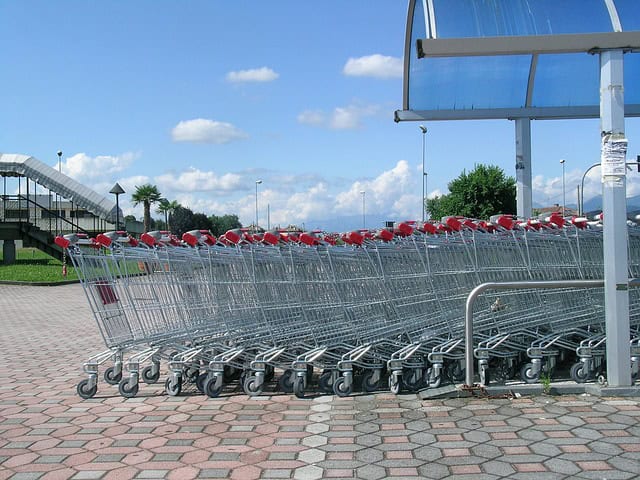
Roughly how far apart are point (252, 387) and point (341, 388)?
80cm

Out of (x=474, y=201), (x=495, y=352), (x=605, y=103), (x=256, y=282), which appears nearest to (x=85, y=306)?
(x=256, y=282)

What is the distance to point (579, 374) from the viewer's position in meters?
5.96

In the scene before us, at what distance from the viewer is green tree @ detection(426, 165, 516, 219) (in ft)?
130

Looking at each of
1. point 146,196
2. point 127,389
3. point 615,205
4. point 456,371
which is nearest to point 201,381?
point 127,389

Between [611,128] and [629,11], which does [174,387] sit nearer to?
[611,128]

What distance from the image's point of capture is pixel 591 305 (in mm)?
6316

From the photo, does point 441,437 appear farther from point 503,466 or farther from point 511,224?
point 511,224

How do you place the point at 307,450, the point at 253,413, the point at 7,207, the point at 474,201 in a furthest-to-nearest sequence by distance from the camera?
the point at 474,201, the point at 7,207, the point at 253,413, the point at 307,450

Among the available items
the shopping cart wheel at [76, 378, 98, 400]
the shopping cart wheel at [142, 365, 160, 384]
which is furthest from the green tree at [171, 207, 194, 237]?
the shopping cart wheel at [76, 378, 98, 400]

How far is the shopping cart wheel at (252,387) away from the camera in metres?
5.93

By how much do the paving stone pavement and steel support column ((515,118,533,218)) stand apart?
477 centimetres

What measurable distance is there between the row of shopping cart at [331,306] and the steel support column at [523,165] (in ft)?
12.0

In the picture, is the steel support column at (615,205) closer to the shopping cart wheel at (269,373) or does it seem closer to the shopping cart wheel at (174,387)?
the shopping cart wheel at (269,373)

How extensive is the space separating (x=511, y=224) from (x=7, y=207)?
28836 mm
